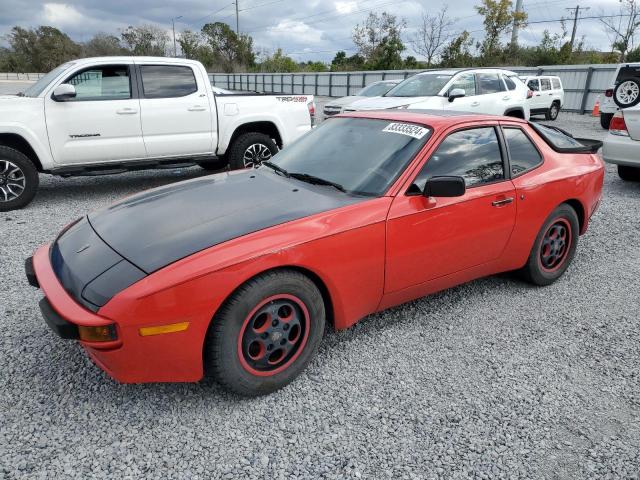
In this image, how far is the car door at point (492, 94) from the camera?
10156 millimetres

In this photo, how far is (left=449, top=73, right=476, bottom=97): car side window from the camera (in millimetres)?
10078

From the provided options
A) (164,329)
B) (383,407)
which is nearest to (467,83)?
(383,407)

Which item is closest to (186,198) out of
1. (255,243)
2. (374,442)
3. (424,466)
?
(255,243)

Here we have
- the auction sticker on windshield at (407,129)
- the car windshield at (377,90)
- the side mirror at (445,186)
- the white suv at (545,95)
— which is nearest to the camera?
the side mirror at (445,186)

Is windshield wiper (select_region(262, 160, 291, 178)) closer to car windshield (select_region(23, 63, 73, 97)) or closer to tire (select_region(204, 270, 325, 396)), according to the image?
tire (select_region(204, 270, 325, 396))

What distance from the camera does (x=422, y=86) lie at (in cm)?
1032

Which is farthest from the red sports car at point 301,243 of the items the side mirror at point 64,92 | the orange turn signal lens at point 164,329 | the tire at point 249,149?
the tire at point 249,149

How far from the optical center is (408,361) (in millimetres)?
2922

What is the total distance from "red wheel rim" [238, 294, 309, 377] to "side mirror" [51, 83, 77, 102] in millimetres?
4761

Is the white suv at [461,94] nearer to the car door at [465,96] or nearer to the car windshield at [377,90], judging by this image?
the car door at [465,96]

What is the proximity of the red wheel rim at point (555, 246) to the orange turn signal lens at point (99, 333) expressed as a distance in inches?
127

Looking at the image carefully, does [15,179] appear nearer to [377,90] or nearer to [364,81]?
[377,90]

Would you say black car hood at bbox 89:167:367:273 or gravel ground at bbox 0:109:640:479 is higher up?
black car hood at bbox 89:167:367:273

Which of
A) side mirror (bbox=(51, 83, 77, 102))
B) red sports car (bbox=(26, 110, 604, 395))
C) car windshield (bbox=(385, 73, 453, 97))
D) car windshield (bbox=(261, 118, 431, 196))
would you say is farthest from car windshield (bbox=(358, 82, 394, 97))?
car windshield (bbox=(261, 118, 431, 196))
